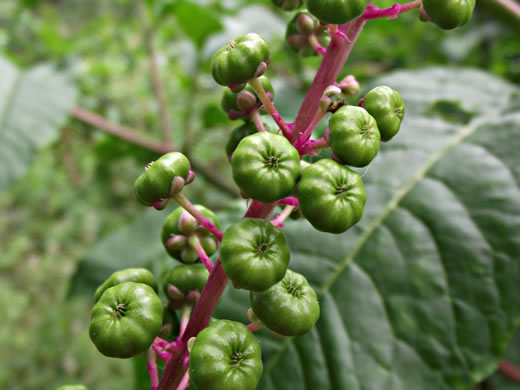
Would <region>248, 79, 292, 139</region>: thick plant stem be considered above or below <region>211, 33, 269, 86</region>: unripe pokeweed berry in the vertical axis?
below

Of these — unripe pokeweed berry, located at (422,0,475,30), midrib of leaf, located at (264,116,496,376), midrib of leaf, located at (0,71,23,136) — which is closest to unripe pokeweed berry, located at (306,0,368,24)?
unripe pokeweed berry, located at (422,0,475,30)

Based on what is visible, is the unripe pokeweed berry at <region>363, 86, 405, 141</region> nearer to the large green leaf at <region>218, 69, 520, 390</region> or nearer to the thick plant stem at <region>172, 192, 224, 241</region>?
the thick plant stem at <region>172, 192, 224, 241</region>

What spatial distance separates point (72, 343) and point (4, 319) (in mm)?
617

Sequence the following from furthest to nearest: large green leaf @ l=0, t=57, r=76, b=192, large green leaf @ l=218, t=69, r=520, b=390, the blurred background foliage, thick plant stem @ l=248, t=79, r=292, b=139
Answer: the blurred background foliage
large green leaf @ l=0, t=57, r=76, b=192
large green leaf @ l=218, t=69, r=520, b=390
thick plant stem @ l=248, t=79, r=292, b=139

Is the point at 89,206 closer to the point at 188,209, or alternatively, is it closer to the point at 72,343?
the point at 72,343

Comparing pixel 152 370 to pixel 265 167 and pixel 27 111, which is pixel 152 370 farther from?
pixel 27 111

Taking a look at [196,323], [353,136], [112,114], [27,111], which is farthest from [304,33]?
[112,114]

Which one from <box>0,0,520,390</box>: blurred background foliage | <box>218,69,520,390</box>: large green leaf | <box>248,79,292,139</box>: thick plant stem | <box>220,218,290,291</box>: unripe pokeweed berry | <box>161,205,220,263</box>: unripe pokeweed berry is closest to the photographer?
<box>220,218,290,291</box>: unripe pokeweed berry

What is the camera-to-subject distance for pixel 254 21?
8.66 ft

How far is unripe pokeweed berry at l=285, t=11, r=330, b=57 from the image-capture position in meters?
0.84

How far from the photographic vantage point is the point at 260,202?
0.68 metres

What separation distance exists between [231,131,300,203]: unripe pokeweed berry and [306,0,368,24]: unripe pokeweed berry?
7.3 inches

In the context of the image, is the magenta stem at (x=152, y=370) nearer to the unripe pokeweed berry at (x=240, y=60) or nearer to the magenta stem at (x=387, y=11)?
the unripe pokeweed berry at (x=240, y=60)

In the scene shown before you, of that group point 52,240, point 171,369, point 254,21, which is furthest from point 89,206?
point 171,369
